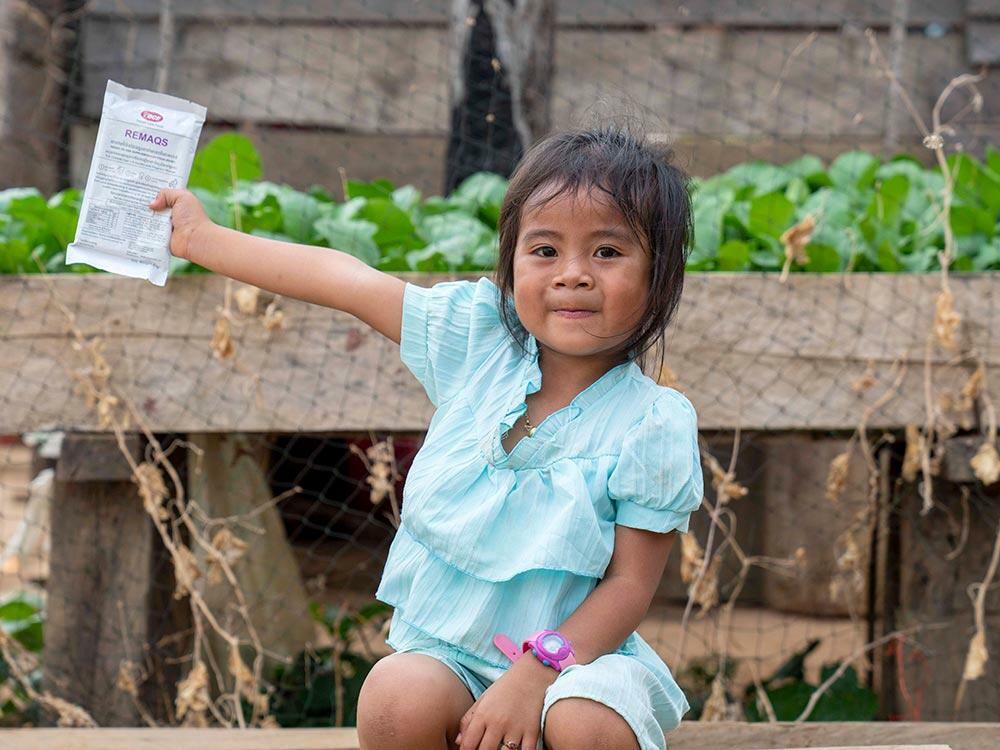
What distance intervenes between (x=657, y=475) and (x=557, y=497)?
0.13 m

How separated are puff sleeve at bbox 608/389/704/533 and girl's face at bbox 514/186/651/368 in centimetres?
13

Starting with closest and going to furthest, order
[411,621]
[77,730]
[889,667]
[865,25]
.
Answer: [411,621], [77,730], [889,667], [865,25]

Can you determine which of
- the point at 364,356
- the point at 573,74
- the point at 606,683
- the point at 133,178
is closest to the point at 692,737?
the point at 606,683

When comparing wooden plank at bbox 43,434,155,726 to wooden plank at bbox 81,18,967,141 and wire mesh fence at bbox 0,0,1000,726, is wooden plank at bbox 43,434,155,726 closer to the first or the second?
wire mesh fence at bbox 0,0,1000,726

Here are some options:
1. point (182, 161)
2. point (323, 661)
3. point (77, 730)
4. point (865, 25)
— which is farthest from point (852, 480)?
Result: point (182, 161)

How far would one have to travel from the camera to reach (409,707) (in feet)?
5.42

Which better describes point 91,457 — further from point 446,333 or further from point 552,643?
point 552,643

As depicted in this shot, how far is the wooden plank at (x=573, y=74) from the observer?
4.96 meters

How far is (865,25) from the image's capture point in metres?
5.08

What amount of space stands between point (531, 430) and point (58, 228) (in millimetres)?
1443

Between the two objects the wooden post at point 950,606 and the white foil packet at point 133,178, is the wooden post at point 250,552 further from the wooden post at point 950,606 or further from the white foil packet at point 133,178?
the wooden post at point 950,606

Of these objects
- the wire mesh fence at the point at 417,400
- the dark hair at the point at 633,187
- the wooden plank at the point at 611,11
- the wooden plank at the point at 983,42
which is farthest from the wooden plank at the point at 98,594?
the wooden plank at the point at 983,42

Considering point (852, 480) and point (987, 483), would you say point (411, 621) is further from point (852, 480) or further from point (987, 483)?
point (852, 480)

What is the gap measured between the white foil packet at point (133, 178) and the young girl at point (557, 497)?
0.04 m
